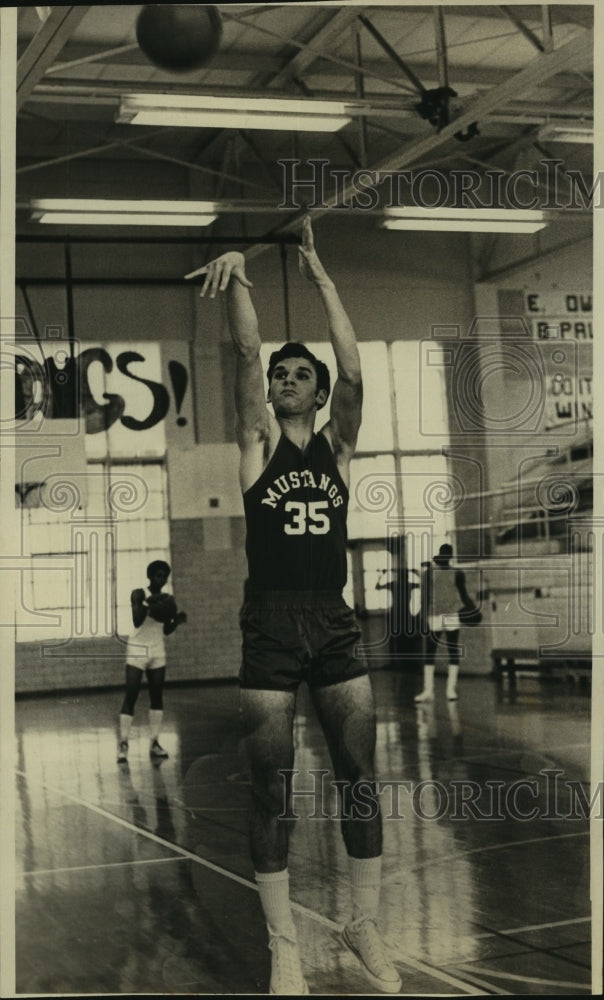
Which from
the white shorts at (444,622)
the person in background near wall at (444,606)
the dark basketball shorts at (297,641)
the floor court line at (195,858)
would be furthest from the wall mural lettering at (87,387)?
the floor court line at (195,858)

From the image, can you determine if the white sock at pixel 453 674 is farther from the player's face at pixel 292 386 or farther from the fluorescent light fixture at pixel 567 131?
A: the fluorescent light fixture at pixel 567 131

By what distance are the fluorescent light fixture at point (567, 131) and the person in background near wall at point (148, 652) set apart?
92.4 inches

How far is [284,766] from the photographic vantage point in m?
4.30

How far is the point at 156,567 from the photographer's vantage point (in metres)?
4.42

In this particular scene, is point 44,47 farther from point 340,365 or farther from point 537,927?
point 537,927

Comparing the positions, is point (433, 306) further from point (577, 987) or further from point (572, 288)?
point (577, 987)

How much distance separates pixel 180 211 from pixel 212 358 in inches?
23.7

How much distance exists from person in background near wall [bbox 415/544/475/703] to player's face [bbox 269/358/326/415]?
831 millimetres

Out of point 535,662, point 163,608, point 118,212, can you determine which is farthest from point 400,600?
point 118,212

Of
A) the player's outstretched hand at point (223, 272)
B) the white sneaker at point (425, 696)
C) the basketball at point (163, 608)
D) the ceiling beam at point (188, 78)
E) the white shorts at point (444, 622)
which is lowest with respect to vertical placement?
the white sneaker at point (425, 696)

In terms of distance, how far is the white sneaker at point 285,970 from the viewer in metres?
4.14

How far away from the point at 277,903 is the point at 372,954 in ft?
1.31

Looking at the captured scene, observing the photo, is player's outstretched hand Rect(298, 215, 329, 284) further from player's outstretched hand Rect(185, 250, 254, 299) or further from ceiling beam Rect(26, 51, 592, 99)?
ceiling beam Rect(26, 51, 592, 99)

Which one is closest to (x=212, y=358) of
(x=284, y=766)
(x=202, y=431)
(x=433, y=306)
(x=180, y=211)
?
(x=202, y=431)
